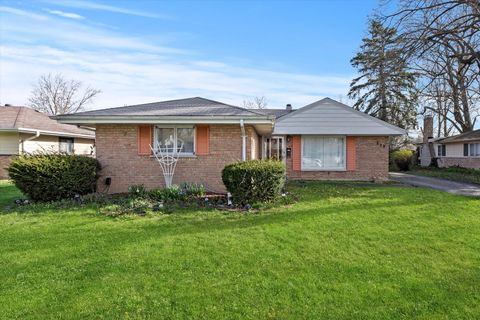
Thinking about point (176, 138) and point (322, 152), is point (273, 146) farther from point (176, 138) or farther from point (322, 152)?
point (176, 138)

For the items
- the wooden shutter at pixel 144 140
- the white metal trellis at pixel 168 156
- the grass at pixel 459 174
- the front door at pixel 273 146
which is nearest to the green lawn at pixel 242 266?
the white metal trellis at pixel 168 156

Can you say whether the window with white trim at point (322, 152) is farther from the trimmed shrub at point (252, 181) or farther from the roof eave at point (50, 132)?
the roof eave at point (50, 132)

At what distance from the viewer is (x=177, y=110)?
11.3 meters

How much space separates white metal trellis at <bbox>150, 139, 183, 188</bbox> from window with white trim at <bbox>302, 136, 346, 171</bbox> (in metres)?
8.09

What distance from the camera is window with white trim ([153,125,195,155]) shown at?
452 inches

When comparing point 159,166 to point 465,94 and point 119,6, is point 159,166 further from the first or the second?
point 465,94

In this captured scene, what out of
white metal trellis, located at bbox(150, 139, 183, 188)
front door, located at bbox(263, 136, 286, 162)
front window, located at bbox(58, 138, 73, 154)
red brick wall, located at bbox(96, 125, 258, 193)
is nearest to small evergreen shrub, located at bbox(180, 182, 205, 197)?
white metal trellis, located at bbox(150, 139, 183, 188)

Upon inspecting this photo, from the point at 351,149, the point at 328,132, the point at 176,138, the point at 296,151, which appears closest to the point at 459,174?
the point at 351,149

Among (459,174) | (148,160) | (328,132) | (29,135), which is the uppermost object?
(29,135)

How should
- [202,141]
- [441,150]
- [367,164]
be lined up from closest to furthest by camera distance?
1. [202,141]
2. [367,164]
3. [441,150]

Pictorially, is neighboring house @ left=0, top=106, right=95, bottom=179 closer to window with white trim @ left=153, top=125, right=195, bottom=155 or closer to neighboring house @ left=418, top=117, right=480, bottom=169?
window with white trim @ left=153, top=125, right=195, bottom=155

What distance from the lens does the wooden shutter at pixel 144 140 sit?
11406mm

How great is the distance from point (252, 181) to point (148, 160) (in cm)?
435

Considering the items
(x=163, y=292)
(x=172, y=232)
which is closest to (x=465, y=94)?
(x=172, y=232)
